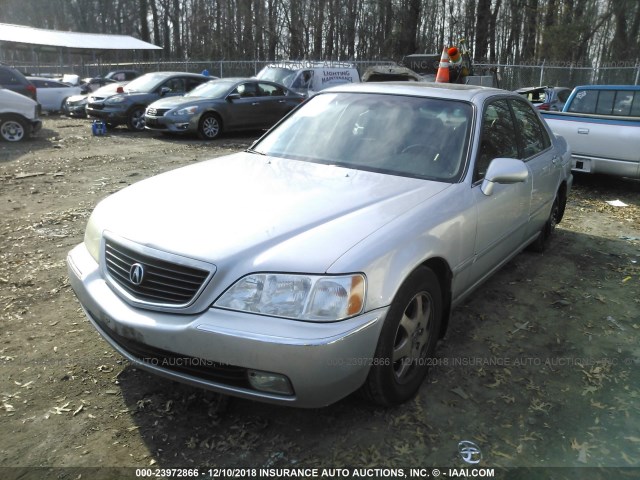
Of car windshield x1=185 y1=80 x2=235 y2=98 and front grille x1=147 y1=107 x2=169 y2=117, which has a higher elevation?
car windshield x1=185 y1=80 x2=235 y2=98

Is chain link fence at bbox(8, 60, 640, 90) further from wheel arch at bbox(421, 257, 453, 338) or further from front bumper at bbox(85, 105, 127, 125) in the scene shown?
wheel arch at bbox(421, 257, 453, 338)

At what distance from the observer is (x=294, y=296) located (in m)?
2.36

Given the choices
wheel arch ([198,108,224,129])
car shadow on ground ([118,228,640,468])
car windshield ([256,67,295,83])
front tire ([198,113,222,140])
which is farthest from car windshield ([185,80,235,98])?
car shadow on ground ([118,228,640,468])

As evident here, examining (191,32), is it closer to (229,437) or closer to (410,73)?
(410,73)

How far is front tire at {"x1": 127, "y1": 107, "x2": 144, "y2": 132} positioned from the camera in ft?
47.1

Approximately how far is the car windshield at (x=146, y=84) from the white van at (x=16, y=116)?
127 inches

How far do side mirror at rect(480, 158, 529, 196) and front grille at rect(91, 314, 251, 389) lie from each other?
202 centimetres

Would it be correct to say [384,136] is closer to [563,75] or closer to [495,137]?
[495,137]

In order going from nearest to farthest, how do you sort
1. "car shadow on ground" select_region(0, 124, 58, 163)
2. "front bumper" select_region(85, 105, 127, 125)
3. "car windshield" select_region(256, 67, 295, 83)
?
1. "car shadow on ground" select_region(0, 124, 58, 163)
2. "front bumper" select_region(85, 105, 127, 125)
3. "car windshield" select_region(256, 67, 295, 83)

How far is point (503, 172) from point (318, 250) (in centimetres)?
157

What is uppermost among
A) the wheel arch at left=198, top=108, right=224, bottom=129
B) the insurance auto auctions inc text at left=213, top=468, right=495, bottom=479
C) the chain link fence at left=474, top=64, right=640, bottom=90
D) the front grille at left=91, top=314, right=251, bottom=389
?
the chain link fence at left=474, top=64, right=640, bottom=90

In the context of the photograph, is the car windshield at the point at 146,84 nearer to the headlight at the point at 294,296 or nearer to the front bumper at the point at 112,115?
the front bumper at the point at 112,115

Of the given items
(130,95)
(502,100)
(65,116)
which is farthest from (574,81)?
(502,100)

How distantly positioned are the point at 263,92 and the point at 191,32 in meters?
31.4
